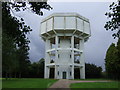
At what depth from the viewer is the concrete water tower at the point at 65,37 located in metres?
36.7

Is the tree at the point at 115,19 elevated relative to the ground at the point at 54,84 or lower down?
elevated

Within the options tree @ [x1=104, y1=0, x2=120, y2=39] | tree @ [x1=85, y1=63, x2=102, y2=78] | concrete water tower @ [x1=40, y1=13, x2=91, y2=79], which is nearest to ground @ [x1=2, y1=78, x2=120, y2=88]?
tree @ [x1=104, y1=0, x2=120, y2=39]

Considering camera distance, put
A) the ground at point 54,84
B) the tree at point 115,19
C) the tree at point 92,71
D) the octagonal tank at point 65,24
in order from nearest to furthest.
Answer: the tree at point 115,19
the ground at point 54,84
the octagonal tank at point 65,24
the tree at point 92,71

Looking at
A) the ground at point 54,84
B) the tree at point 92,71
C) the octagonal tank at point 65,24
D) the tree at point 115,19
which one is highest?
the octagonal tank at point 65,24

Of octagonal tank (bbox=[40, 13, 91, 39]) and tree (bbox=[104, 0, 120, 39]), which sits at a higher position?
octagonal tank (bbox=[40, 13, 91, 39])

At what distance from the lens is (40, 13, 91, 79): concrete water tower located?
1443 inches

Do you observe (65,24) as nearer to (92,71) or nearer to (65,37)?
(65,37)

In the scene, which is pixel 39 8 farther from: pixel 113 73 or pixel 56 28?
pixel 113 73

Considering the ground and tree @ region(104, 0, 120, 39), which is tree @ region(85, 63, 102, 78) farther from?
tree @ region(104, 0, 120, 39)

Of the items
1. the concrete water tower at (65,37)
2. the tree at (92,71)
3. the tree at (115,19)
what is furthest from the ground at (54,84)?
the tree at (92,71)

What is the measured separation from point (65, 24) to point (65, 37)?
5.44 meters

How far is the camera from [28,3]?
6.69m

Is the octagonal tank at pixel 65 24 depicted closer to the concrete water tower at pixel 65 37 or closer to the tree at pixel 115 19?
the concrete water tower at pixel 65 37

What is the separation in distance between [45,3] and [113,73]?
34.5 m
